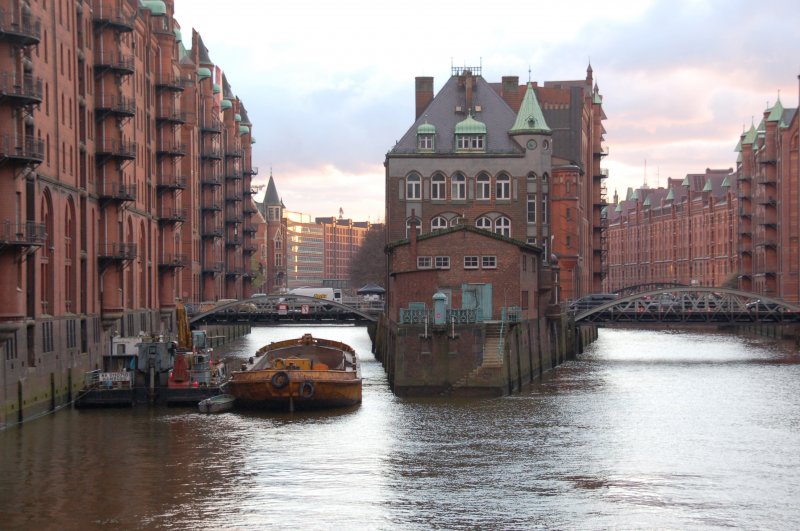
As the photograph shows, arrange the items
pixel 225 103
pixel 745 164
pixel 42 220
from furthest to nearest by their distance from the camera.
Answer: pixel 745 164
pixel 225 103
pixel 42 220

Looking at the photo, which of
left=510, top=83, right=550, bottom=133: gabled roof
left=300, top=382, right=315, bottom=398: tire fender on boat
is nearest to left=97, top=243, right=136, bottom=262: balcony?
left=300, top=382, right=315, bottom=398: tire fender on boat

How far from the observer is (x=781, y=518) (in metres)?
34.0

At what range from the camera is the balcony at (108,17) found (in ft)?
213

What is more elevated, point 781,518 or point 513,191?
point 513,191

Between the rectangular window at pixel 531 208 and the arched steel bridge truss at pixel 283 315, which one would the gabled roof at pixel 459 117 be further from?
the arched steel bridge truss at pixel 283 315

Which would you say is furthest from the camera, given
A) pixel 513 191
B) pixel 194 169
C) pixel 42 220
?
pixel 194 169

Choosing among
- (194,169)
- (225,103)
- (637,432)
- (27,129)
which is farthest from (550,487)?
(225,103)

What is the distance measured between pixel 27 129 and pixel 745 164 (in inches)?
4403

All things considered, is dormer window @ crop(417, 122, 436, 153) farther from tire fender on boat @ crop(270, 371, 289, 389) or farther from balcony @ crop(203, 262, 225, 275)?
tire fender on boat @ crop(270, 371, 289, 389)

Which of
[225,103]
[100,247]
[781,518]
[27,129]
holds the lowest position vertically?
[781,518]

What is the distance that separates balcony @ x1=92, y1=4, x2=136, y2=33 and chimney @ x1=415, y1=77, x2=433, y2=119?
3893 cm

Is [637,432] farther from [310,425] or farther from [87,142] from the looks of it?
[87,142]

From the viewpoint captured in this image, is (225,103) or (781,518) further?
(225,103)

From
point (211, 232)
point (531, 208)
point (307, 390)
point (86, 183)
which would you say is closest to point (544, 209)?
point (531, 208)
